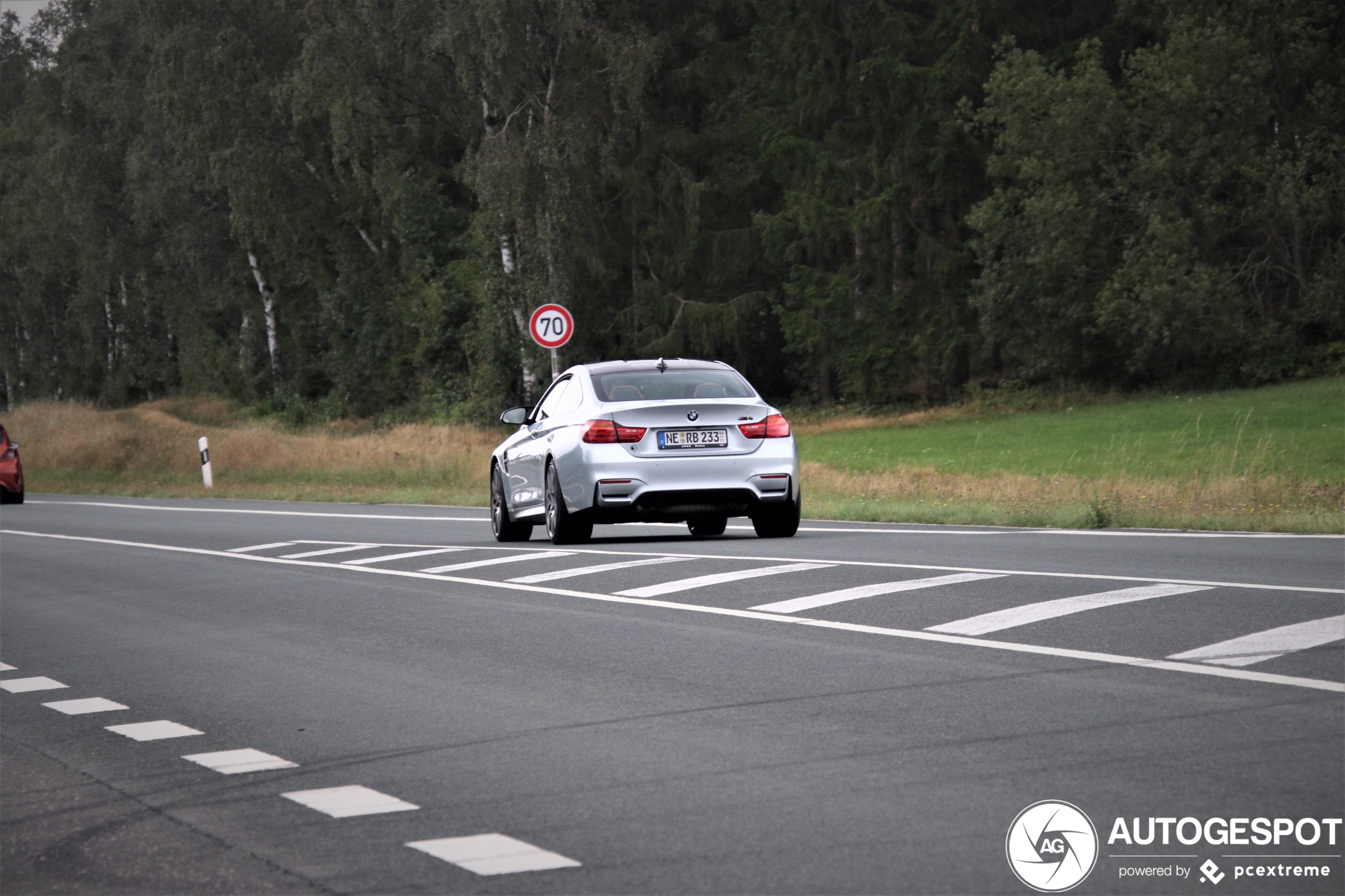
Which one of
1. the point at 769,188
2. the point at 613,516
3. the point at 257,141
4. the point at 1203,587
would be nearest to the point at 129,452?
the point at 257,141

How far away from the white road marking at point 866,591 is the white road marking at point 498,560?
433cm

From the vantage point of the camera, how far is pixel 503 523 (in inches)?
720

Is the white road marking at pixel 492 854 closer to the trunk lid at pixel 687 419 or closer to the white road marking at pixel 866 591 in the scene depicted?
the white road marking at pixel 866 591

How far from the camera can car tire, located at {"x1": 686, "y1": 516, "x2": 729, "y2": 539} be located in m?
18.5

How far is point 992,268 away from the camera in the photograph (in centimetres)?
5494

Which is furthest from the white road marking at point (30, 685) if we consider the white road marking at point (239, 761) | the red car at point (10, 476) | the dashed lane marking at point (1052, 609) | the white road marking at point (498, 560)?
the red car at point (10, 476)

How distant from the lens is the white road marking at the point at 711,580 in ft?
40.3

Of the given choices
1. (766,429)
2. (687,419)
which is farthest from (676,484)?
(766,429)

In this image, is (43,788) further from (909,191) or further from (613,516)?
(909,191)

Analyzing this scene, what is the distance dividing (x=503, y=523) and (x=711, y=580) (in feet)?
19.4

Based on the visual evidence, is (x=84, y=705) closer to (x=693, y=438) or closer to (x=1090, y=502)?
(x=693, y=438)

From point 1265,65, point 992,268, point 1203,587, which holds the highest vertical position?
point 1265,65

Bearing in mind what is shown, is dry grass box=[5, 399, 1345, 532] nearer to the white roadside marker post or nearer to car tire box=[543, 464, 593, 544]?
the white roadside marker post

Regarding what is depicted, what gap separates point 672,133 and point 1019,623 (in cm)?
5037
